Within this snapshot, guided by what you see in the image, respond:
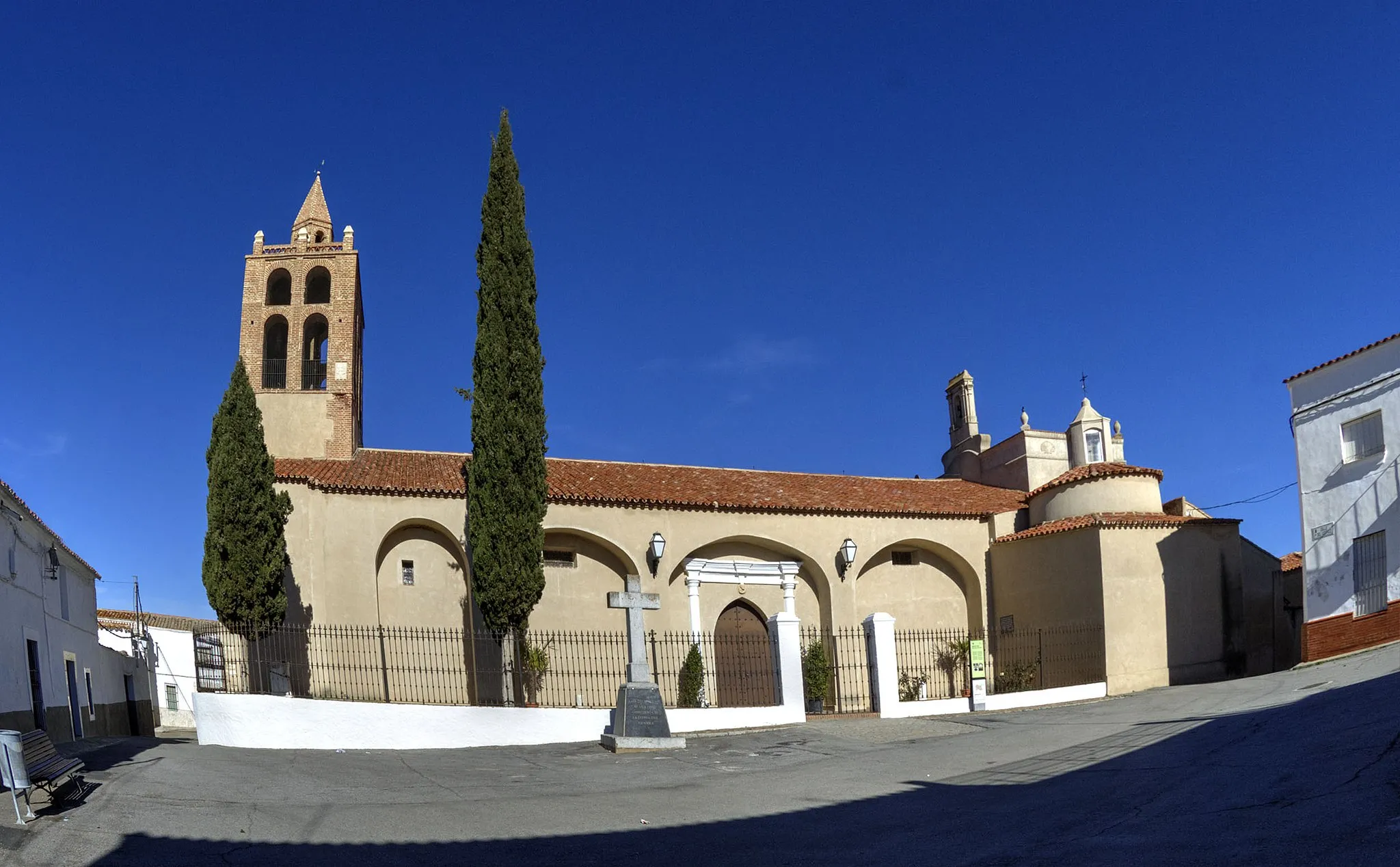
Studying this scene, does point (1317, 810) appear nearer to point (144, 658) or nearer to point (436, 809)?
point (436, 809)

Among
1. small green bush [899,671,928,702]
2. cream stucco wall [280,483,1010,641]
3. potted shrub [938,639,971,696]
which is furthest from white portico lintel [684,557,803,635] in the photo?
potted shrub [938,639,971,696]

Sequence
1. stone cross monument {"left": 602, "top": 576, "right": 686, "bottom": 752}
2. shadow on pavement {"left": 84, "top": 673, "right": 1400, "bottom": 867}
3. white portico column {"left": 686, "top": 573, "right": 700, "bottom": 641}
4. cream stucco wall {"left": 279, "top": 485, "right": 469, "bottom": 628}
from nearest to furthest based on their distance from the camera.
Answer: shadow on pavement {"left": 84, "top": 673, "right": 1400, "bottom": 867} → stone cross monument {"left": 602, "top": 576, "right": 686, "bottom": 752} → cream stucco wall {"left": 279, "top": 485, "right": 469, "bottom": 628} → white portico column {"left": 686, "top": 573, "right": 700, "bottom": 641}

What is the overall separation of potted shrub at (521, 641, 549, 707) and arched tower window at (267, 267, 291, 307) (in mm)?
10938

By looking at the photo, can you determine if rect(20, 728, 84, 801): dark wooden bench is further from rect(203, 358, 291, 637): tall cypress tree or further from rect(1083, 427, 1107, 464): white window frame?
rect(1083, 427, 1107, 464): white window frame

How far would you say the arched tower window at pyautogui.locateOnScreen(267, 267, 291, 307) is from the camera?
27.1 metres

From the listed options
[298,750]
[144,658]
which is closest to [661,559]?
[298,750]

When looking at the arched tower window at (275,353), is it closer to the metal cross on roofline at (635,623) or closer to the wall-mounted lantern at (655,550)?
the wall-mounted lantern at (655,550)

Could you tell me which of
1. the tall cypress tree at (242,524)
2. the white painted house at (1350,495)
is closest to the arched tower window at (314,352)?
the tall cypress tree at (242,524)

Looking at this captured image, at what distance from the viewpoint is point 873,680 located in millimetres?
20281

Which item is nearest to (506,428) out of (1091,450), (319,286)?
(319,286)

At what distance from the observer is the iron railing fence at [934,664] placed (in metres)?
25.9

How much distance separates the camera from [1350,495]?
21.1 meters

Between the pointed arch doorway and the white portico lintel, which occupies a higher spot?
the white portico lintel

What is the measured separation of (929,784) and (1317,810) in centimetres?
488
